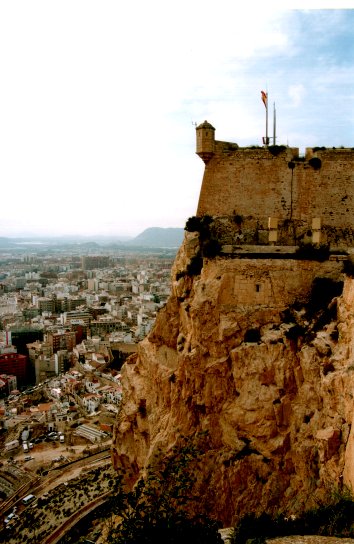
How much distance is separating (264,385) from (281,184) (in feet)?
22.6

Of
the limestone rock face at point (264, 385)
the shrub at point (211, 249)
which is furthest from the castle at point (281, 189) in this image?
the limestone rock face at point (264, 385)

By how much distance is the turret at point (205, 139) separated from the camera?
16569mm

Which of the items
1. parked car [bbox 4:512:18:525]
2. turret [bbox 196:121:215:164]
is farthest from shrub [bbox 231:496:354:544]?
parked car [bbox 4:512:18:525]

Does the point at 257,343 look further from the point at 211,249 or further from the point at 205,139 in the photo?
the point at 205,139

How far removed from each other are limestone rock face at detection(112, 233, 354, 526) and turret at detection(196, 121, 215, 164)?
400cm

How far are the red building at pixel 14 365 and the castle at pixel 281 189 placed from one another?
4623 centimetres

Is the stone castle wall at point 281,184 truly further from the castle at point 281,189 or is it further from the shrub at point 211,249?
the shrub at point 211,249

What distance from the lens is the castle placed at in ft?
53.8

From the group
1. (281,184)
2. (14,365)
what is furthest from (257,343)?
(14,365)

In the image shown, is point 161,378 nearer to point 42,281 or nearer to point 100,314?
point 100,314

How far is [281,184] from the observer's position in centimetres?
1661

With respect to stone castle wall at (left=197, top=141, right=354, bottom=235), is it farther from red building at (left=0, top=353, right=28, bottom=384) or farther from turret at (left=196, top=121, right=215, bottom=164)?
red building at (left=0, top=353, right=28, bottom=384)

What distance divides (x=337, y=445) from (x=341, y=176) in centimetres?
894

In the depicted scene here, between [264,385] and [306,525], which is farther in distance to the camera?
[264,385]
